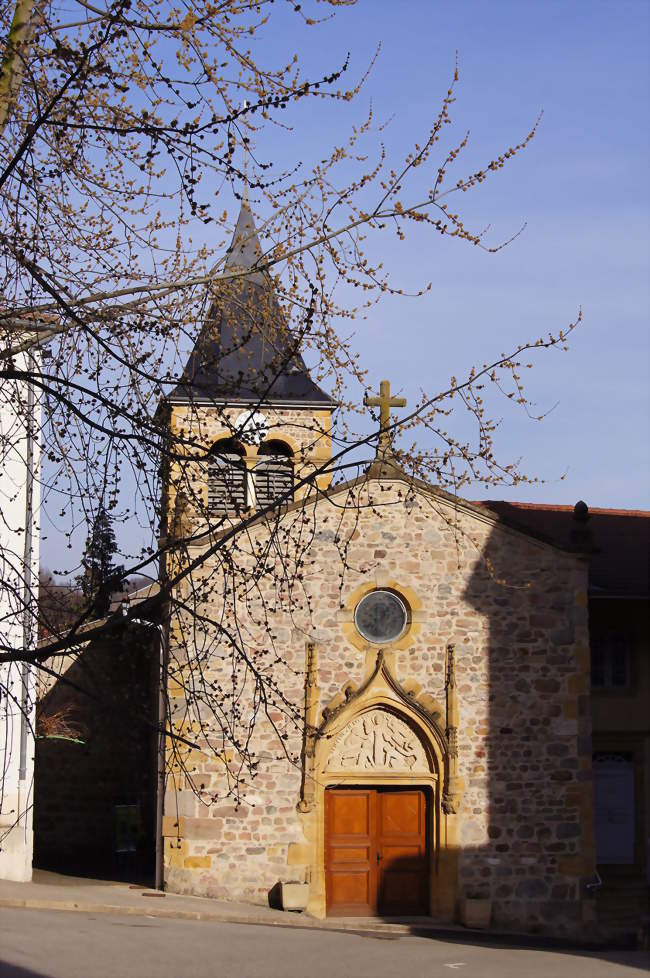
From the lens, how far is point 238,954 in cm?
1292

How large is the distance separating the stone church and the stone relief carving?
2 centimetres

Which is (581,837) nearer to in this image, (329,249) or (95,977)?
(95,977)

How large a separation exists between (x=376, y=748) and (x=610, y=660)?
463 cm

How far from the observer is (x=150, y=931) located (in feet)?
46.1

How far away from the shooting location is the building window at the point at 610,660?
20078 millimetres

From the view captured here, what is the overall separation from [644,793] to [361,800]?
4.74 m

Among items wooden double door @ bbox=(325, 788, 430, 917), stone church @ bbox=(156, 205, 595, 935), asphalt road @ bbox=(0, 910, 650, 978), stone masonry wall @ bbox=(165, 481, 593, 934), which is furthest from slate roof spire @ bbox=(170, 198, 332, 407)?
wooden double door @ bbox=(325, 788, 430, 917)

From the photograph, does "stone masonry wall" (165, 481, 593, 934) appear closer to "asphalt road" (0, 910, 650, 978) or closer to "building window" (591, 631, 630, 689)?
"asphalt road" (0, 910, 650, 978)

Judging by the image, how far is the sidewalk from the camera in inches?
615

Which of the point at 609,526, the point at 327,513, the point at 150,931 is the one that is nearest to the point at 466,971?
the point at 150,931

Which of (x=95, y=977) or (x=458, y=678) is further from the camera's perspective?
(x=458, y=678)

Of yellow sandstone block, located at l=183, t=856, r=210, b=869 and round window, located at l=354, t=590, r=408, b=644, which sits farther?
round window, located at l=354, t=590, r=408, b=644

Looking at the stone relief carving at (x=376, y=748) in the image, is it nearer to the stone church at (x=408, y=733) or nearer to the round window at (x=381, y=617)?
the stone church at (x=408, y=733)

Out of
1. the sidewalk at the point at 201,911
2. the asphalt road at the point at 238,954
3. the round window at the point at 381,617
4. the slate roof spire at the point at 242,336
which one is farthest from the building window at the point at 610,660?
the slate roof spire at the point at 242,336
